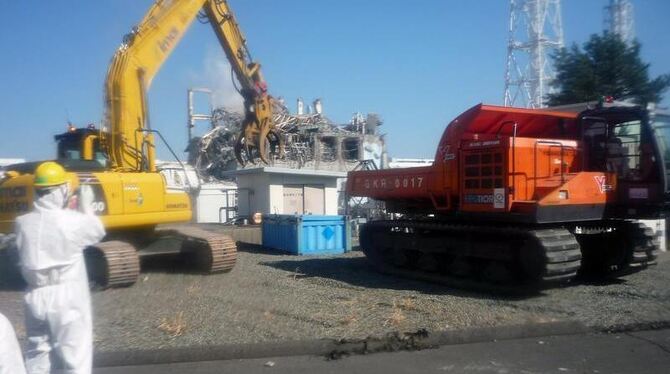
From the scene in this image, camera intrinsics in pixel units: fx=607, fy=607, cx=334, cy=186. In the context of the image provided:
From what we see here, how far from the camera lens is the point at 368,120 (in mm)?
38375

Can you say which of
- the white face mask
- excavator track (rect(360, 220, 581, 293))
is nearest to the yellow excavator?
excavator track (rect(360, 220, 581, 293))

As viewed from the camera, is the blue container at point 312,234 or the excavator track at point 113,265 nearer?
the excavator track at point 113,265

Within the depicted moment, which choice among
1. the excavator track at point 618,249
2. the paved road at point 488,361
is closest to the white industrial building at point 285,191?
the excavator track at point 618,249

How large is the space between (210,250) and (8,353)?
8.05 m

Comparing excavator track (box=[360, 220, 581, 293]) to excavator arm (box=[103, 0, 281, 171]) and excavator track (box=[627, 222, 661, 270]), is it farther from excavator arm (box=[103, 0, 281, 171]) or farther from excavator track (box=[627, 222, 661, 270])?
excavator arm (box=[103, 0, 281, 171])

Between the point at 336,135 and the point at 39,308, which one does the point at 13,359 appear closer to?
the point at 39,308

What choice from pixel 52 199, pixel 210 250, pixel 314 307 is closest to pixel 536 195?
pixel 314 307

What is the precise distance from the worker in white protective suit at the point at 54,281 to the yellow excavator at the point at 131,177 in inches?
219

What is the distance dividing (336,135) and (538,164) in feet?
89.3

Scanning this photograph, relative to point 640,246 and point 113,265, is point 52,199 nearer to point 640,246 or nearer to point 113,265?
point 113,265

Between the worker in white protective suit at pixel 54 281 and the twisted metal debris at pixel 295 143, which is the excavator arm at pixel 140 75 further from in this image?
the twisted metal debris at pixel 295 143

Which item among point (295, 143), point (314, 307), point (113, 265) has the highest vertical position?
point (295, 143)

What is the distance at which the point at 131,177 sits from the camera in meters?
10.3

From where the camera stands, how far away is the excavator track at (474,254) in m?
8.97
